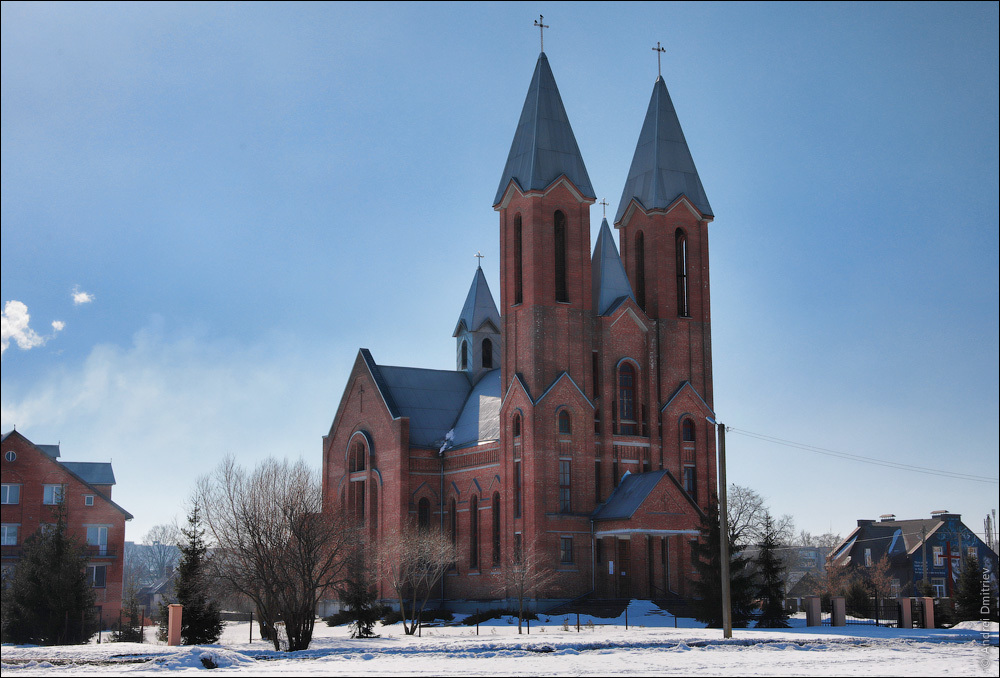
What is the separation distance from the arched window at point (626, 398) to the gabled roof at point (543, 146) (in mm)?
8722

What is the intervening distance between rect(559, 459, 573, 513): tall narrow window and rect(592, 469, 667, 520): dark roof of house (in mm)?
1319

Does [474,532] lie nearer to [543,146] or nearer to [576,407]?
[576,407]

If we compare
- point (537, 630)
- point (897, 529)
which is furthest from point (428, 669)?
point (897, 529)

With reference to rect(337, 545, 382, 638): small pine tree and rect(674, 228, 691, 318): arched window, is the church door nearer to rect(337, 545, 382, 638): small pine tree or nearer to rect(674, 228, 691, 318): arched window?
rect(337, 545, 382, 638): small pine tree

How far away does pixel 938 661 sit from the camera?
24.9m

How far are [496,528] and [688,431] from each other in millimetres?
10667

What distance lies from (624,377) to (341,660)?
28.7 m

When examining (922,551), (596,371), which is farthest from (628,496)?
(922,551)

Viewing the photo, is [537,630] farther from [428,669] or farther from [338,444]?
[338,444]

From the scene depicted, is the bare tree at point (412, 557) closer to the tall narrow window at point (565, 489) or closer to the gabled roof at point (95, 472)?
the tall narrow window at point (565, 489)

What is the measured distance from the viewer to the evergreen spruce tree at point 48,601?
3794 cm

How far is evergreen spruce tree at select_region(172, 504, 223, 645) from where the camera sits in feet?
114

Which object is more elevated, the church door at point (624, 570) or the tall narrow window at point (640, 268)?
the tall narrow window at point (640, 268)

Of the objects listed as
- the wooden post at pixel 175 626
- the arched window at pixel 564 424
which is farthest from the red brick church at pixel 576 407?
the wooden post at pixel 175 626
